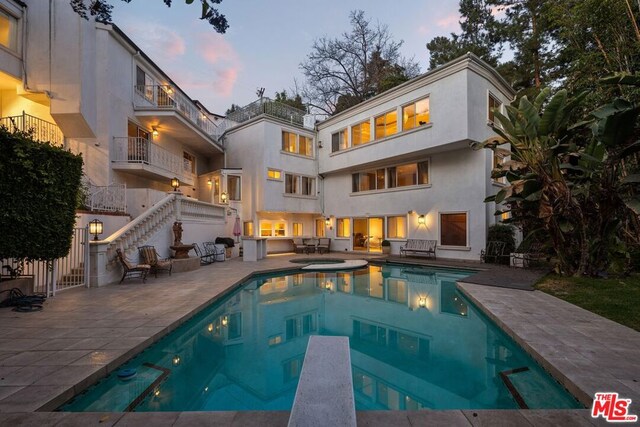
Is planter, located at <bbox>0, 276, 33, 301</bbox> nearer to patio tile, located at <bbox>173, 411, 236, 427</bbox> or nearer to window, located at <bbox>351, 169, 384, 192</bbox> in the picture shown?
patio tile, located at <bbox>173, 411, 236, 427</bbox>

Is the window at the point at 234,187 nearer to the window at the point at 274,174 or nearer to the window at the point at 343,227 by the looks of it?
the window at the point at 274,174

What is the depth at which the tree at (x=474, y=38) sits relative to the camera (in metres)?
24.2

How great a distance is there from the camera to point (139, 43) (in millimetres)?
16000

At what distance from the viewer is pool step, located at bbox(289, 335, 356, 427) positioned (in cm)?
257

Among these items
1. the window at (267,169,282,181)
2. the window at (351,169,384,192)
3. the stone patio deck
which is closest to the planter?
the stone patio deck

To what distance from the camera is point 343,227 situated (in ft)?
73.7

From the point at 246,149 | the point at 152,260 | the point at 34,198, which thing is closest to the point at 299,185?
the point at 246,149

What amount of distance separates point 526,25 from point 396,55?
9816 millimetres

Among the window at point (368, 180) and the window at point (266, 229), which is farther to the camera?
the window at point (266, 229)

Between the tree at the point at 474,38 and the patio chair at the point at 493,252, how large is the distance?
1693cm

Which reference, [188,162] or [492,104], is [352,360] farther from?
[188,162]

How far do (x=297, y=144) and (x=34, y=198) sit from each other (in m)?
16.7

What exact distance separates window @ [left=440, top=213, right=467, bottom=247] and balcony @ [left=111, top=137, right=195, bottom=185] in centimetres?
1585

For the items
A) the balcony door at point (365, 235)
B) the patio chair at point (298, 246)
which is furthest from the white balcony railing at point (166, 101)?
the balcony door at point (365, 235)
